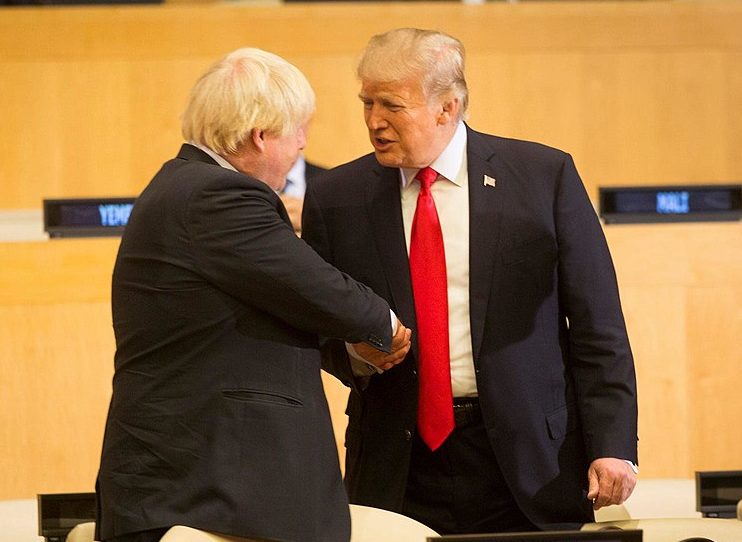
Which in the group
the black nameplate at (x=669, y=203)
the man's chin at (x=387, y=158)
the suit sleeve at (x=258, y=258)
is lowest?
the suit sleeve at (x=258, y=258)

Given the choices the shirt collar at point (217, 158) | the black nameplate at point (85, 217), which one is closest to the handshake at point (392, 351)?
the shirt collar at point (217, 158)

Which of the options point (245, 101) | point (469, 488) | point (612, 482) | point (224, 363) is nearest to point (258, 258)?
point (224, 363)

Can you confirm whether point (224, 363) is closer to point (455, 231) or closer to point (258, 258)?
point (258, 258)

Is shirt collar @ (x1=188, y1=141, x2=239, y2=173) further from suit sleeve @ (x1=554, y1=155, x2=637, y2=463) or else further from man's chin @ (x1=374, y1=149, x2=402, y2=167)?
suit sleeve @ (x1=554, y1=155, x2=637, y2=463)

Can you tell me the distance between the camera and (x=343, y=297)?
7.01 feet

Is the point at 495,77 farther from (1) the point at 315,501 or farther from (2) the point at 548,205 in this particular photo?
(1) the point at 315,501

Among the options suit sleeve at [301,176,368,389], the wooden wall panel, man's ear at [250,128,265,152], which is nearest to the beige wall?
the wooden wall panel

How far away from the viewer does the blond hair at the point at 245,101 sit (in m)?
2.14

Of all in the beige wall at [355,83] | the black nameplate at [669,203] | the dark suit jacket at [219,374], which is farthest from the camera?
the beige wall at [355,83]

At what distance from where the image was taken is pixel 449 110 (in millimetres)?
2545

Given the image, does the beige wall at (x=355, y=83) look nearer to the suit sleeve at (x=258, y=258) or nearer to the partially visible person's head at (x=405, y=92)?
the partially visible person's head at (x=405, y=92)

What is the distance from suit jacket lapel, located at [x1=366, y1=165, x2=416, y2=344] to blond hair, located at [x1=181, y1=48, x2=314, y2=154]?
44 centimetres

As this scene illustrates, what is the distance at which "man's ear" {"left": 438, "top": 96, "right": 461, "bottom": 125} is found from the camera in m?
2.53

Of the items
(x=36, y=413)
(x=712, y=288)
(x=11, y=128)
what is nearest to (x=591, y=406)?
(x=712, y=288)
